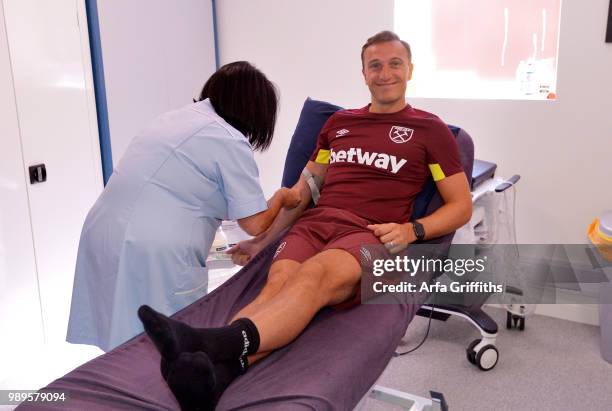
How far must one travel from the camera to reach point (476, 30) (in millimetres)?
3049

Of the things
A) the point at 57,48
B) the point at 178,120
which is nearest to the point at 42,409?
the point at 178,120

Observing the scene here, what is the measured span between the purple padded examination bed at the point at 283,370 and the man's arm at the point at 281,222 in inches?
14.7

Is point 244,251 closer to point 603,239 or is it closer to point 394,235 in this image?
point 394,235

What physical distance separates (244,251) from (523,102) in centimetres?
153

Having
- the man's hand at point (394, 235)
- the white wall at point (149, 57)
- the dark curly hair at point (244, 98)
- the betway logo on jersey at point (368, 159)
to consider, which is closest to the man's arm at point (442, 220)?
the man's hand at point (394, 235)

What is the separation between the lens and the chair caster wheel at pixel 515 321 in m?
2.78

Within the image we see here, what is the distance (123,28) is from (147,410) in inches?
86.2

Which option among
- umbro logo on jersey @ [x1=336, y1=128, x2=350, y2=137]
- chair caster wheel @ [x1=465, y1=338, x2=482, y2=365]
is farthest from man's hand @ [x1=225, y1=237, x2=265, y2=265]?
chair caster wheel @ [x1=465, y1=338, x2=482, y2=365]

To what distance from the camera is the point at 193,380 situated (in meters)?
1.15

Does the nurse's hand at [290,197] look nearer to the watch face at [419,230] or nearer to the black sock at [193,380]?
the watch face at [419,230]

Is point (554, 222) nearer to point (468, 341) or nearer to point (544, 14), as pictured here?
point (468, 341)

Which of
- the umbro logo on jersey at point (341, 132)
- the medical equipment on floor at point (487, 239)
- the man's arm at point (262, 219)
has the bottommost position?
the medical equipment on floor at point (487, 239)

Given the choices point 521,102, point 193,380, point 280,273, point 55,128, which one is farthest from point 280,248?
point 521,102

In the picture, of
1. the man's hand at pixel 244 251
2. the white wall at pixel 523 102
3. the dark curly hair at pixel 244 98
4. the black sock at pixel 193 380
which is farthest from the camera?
the white wall at pixel 523 102
